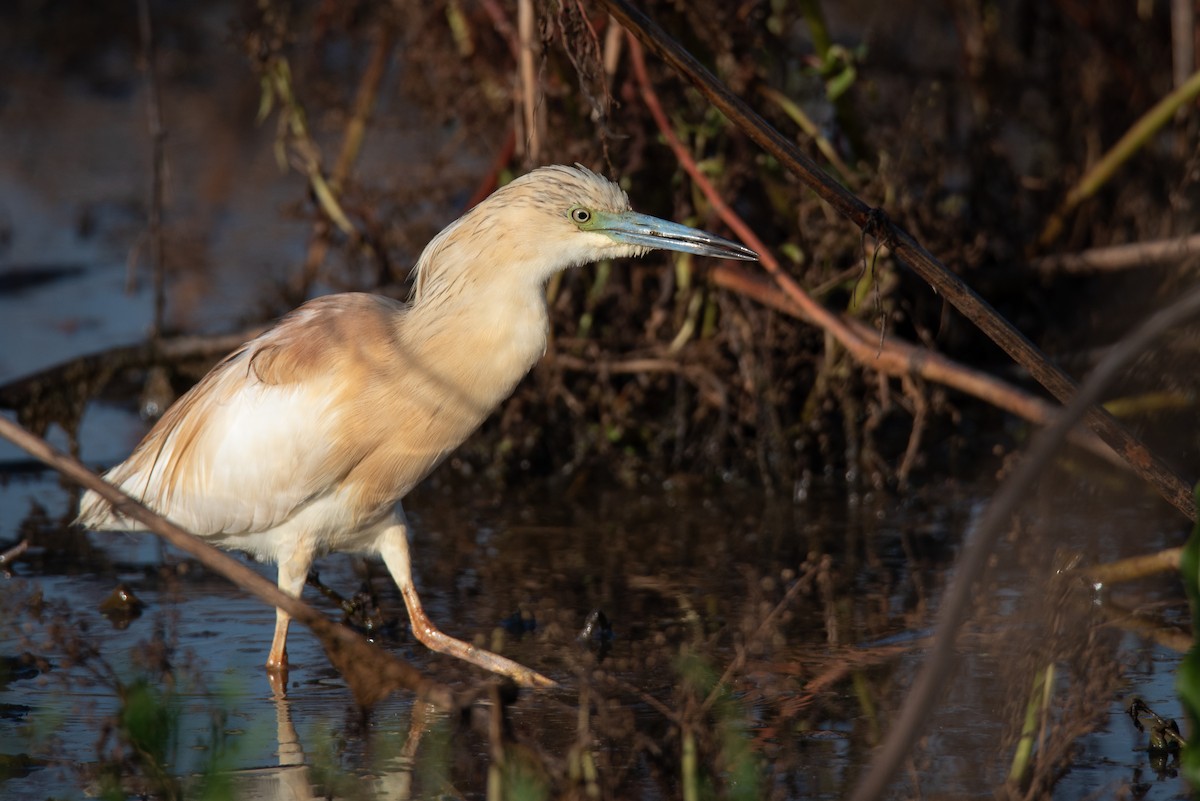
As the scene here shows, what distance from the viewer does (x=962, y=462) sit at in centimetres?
661

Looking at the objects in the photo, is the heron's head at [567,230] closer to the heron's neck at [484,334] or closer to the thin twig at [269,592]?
the heron's neck at [484,334]

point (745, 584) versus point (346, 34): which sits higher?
point (346, 34)

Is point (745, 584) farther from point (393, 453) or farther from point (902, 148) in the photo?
point (902, 148)

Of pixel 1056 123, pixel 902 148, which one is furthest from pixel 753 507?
pixel 1056 123

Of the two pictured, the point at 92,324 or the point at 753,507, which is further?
the point at 92,324

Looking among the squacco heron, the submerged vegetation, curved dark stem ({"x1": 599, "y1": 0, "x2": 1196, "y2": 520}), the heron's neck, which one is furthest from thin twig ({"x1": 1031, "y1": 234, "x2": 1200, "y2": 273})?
the heron's neck

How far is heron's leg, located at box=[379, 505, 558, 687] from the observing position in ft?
14.2

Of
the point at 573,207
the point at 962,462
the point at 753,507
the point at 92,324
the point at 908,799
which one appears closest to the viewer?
the point at 908,799

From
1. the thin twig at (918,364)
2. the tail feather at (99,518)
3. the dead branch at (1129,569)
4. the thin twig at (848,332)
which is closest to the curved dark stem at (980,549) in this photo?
the thin twig at (918,364)

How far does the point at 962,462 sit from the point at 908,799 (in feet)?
11.2

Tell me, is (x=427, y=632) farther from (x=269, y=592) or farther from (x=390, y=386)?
(x=269, y=592)

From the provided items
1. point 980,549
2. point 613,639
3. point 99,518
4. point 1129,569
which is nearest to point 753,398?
point 613,639

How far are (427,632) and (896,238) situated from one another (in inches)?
74.0

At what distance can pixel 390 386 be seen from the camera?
4434mm
